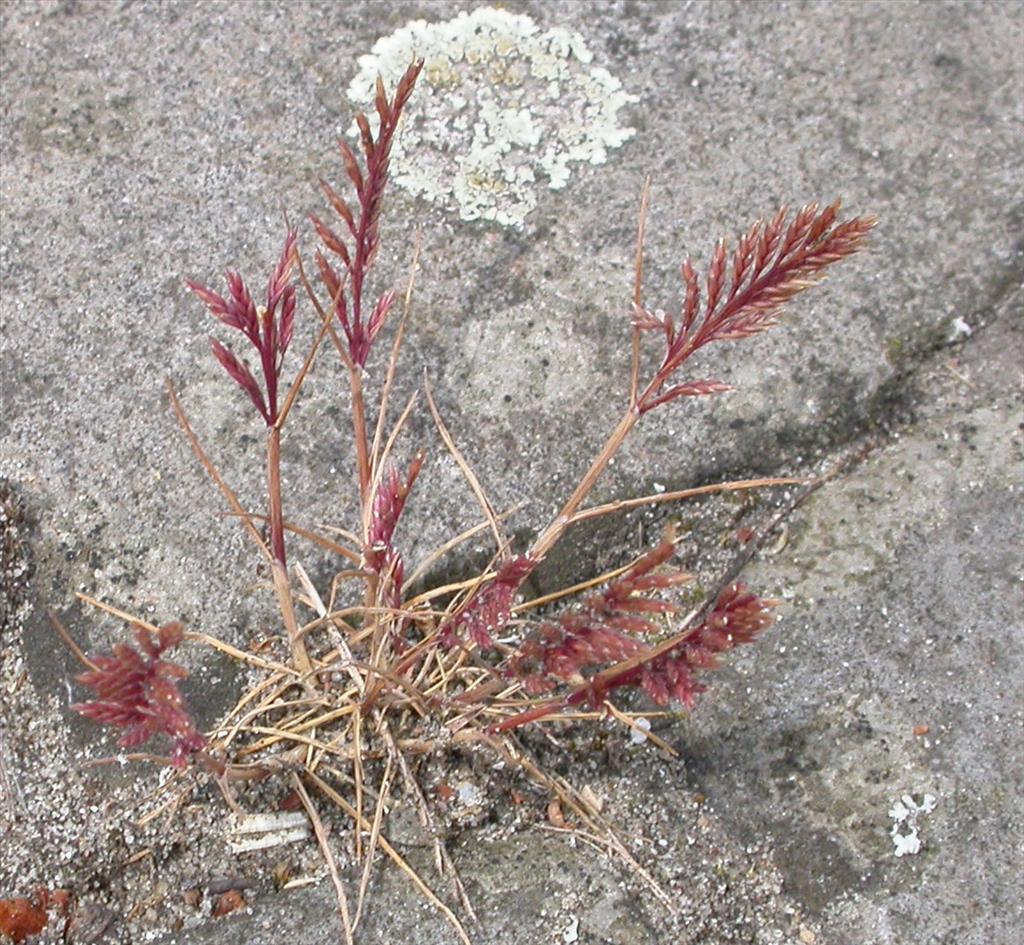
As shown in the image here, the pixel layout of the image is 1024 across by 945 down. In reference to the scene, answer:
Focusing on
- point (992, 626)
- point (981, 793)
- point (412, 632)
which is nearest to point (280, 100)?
point (412, 632)

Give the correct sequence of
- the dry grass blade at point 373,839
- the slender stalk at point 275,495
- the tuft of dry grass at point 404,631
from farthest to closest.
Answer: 1. the dry grass blade at point 373,839
2. the slender stalk at point 275,495
3. the tuft of dry grass at point 404,631

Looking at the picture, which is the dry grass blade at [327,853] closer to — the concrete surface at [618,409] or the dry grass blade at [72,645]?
the concrete surface at [618,409]

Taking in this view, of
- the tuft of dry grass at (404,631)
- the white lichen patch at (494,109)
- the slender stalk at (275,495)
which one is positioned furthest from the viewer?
the white lichen patch at (494,109)

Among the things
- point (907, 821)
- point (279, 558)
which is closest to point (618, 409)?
point (279, 558)

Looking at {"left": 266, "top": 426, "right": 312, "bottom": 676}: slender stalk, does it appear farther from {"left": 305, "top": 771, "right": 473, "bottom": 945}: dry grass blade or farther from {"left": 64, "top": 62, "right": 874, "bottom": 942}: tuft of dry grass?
{"left": 305, "top": 771, "right": 473, "bottom": 945}: dry grass blade

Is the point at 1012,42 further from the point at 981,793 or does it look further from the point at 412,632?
the point at 412,632

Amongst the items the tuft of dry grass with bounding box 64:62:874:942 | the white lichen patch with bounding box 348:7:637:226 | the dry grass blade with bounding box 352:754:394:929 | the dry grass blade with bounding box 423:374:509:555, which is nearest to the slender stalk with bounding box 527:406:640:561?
the tuft of dry grass with bounding box 64:62:874:942

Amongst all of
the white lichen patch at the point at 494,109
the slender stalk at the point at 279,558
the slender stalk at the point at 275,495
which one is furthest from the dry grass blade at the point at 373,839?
the white lichen patch at the point at 494,109

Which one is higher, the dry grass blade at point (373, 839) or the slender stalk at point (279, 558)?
the slender stalk at point (279, 558)
